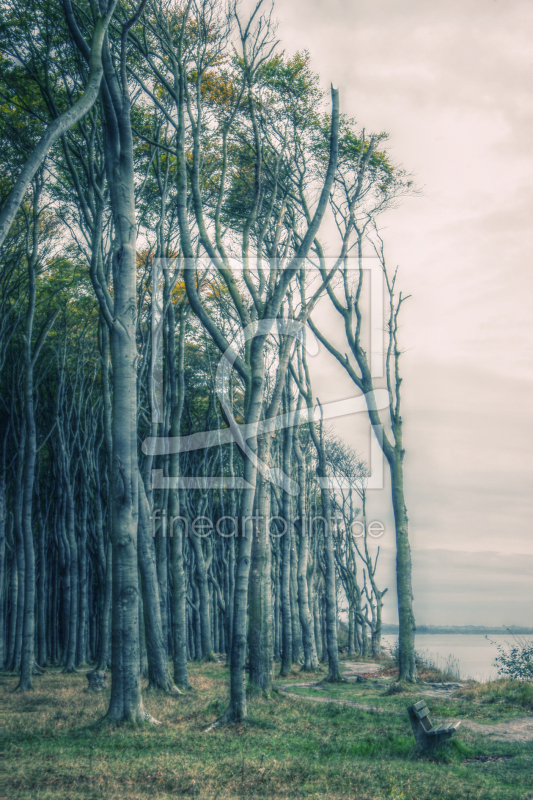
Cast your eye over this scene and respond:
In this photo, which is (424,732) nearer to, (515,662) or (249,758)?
(249,758)

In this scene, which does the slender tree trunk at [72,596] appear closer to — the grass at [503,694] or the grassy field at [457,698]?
the grassy field at [457,698]

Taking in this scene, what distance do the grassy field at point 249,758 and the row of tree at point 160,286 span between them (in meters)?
0.88

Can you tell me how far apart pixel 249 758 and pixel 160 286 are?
10739mm

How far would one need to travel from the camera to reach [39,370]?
16.7 m

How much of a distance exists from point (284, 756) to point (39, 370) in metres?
13.2

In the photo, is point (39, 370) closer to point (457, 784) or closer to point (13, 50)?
point (13, 50)

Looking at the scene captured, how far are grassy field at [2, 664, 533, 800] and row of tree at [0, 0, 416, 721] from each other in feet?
2.89

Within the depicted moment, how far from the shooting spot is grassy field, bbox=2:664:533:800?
4855 mm

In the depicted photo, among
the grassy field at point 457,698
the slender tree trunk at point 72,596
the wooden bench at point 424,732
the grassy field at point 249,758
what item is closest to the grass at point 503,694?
the grassy field at point 457,698

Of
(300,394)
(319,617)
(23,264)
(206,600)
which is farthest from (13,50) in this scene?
(319,617)

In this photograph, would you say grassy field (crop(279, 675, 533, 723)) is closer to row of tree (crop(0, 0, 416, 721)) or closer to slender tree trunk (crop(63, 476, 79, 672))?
row of tree (crop(0, 0, 416, 721))

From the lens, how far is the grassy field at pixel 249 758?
191 inches

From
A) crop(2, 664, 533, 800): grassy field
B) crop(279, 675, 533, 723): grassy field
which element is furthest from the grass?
crop(2, 664, 533, 800): grassy field

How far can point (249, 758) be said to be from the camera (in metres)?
5.95
